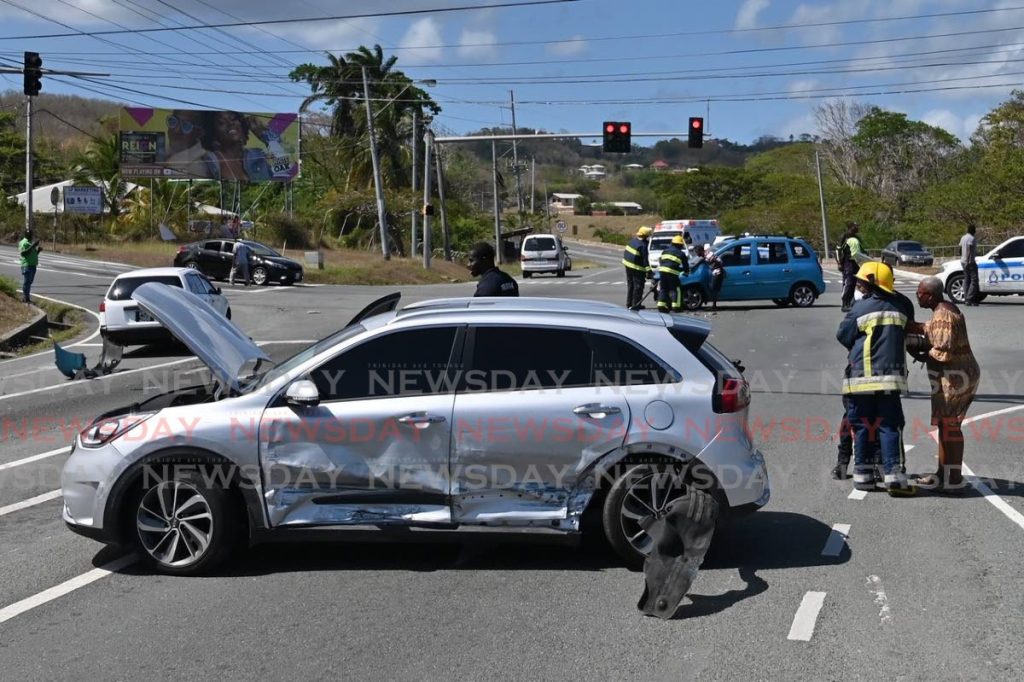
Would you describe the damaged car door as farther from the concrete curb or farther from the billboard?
the billboard

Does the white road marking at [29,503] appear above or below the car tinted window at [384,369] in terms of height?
below

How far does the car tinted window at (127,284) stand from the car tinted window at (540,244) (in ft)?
103

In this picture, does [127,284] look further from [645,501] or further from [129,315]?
[645,501]

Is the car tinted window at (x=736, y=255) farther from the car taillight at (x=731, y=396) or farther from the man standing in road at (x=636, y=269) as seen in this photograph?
the car taillight at (x=731, y=396)

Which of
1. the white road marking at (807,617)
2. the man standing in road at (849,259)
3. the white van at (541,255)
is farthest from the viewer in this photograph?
the white van at (541,255)

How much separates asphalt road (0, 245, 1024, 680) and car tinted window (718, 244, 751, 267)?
18186 mm

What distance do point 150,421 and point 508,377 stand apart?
210 centimetres

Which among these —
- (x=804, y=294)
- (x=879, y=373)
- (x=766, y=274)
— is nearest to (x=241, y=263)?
(x=766, y=274)

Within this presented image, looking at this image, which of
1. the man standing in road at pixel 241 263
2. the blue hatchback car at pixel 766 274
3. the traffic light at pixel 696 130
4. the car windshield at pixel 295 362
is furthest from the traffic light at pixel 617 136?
the car windshield at pixel 295 362

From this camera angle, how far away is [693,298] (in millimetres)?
27312

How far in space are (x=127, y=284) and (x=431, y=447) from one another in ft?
51.7

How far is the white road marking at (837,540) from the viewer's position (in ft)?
23.8

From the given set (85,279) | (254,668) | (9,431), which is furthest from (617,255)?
(254,668)

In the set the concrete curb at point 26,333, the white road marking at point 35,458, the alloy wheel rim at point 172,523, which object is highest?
the concrete curb at point 26,333
